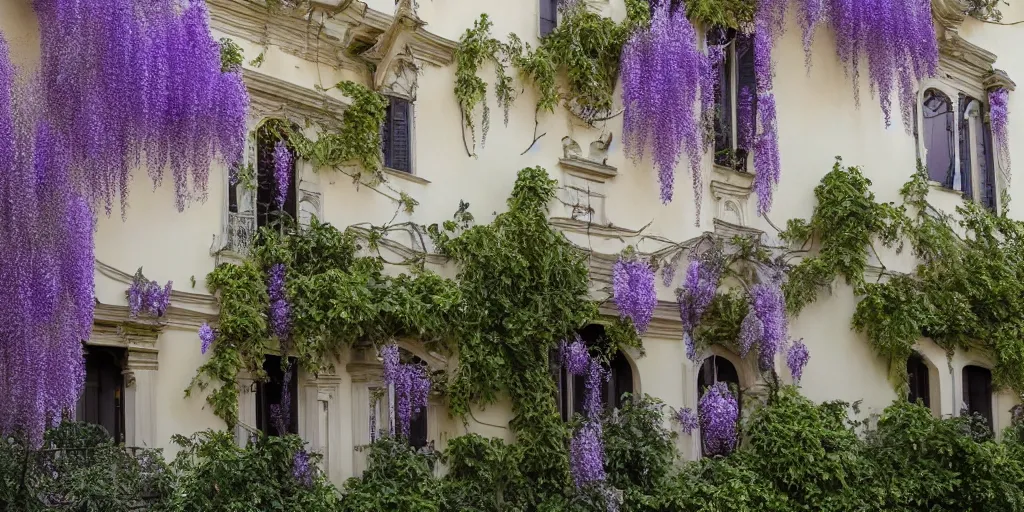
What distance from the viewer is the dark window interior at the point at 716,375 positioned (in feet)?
50.4

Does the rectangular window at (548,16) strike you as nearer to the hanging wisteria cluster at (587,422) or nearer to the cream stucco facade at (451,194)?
the cream stucco facade at (451,194)

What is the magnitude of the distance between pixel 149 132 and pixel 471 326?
331cm

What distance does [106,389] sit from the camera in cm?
1175

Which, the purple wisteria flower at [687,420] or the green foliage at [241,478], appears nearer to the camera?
the green foliage at [241,478]

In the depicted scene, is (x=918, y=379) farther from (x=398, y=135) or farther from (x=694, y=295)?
(x=398, y=135)

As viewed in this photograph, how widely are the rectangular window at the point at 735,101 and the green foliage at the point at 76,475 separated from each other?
23.3ft

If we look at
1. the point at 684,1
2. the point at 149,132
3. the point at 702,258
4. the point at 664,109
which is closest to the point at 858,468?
the point at 702,258

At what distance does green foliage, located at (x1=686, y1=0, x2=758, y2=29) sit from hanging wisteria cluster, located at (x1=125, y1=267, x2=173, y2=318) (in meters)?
6.36

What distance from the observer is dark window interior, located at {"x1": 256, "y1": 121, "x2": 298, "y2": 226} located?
1270 cm

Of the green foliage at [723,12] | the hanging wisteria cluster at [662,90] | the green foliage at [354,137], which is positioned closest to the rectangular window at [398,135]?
the green foliage at [354,137]

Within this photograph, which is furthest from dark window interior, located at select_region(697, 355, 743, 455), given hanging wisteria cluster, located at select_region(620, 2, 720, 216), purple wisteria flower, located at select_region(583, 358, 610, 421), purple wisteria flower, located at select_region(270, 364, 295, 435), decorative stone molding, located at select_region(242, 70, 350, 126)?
decorative stone molding, located at select_region(242, 70, 350, 126)

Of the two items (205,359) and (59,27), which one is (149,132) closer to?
(59,27)

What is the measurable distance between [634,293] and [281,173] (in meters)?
3.57

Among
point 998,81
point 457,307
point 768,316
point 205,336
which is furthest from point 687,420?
point 998,81
